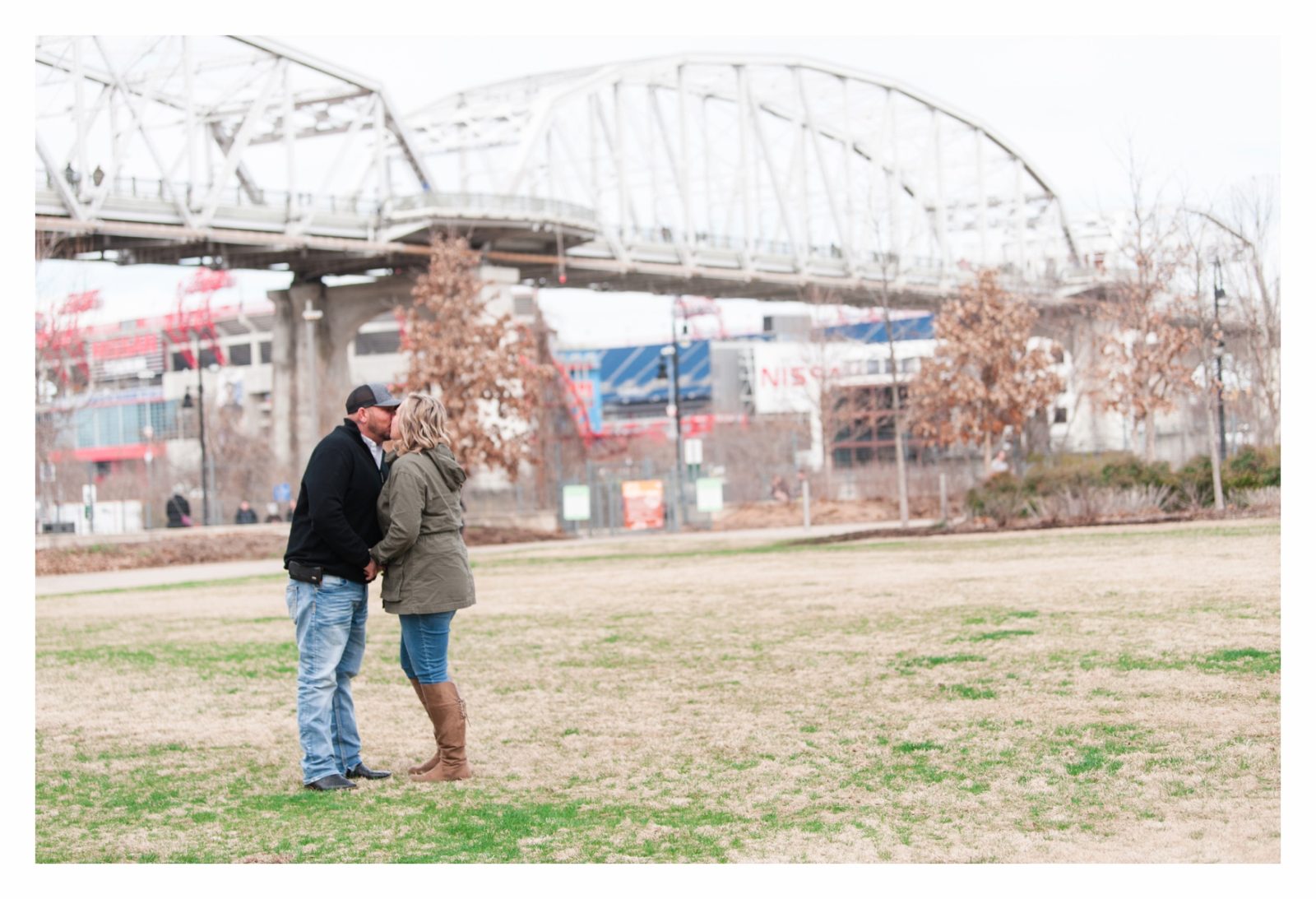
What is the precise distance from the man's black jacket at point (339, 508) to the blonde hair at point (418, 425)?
0.22 meters

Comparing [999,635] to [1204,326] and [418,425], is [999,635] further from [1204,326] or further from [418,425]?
[1204,326]

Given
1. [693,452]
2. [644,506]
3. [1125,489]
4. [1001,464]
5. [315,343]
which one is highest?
[315,343]

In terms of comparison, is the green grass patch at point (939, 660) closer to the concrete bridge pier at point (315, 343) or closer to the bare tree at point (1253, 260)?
the bare tree at point (1253, 260)

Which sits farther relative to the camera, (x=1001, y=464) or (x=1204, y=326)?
(x=1001, y=464)

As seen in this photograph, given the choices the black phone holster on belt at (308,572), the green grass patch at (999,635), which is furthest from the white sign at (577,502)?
the black phone holster on belt at (308,572)

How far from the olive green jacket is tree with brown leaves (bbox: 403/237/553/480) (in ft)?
112

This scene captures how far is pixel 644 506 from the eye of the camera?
41969 mm

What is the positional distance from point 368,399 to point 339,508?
63 cm

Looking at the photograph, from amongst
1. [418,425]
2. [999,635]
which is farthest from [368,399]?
[999,635]

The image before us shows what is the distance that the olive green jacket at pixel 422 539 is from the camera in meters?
7.83

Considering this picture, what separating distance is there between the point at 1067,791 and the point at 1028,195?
3924 inches

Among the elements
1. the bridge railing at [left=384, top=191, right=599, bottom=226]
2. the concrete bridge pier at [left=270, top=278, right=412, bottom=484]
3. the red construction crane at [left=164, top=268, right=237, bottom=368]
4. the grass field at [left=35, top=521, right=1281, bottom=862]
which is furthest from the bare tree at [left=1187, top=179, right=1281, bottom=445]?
the red construction crane at [left=164, top=268, right=237, bottom=368]

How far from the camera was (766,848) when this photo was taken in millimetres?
6410

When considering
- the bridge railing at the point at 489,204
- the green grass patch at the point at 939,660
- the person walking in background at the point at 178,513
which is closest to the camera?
the green grass patch at the point at 939,660
